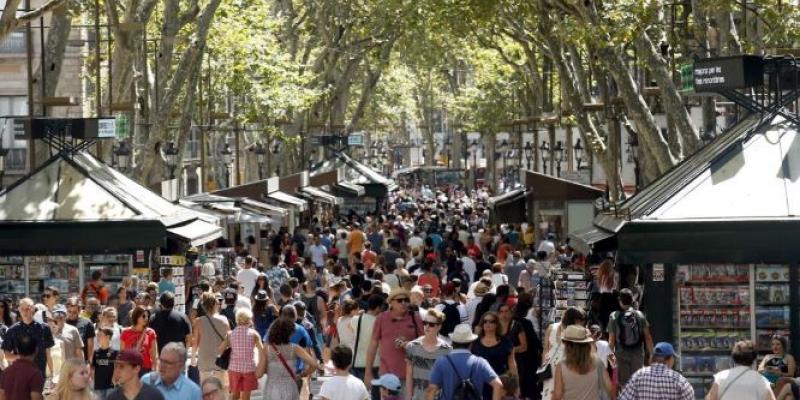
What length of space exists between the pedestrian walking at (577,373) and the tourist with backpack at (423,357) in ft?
3.63

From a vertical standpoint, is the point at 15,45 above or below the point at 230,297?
above

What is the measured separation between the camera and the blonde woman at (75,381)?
32.9 feet

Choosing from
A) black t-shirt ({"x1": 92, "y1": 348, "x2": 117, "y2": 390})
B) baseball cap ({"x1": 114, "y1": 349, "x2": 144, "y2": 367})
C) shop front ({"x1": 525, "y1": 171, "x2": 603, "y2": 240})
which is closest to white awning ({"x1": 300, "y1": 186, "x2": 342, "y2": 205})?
shop front ({"x1": 525, "y1": 171, "x2": 603, "y2": 240})

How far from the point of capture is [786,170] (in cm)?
1725

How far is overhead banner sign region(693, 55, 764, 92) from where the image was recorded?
17469 mm

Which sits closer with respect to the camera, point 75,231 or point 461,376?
point 461,376

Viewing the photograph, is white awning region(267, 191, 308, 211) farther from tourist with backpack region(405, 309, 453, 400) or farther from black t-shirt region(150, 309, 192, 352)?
tourist with backpack region(405, 309, 453, 400)

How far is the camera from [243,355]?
568 inches

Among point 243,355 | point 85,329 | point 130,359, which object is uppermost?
point 130,359

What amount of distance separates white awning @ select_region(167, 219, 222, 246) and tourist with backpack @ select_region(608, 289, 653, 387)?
8144mm

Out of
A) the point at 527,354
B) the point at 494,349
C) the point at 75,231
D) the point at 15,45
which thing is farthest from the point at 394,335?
the point at 15,45

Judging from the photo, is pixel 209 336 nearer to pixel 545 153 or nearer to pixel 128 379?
pixel 128 379

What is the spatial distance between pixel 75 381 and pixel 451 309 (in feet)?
23.1

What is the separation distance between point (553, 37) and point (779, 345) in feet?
61.0
